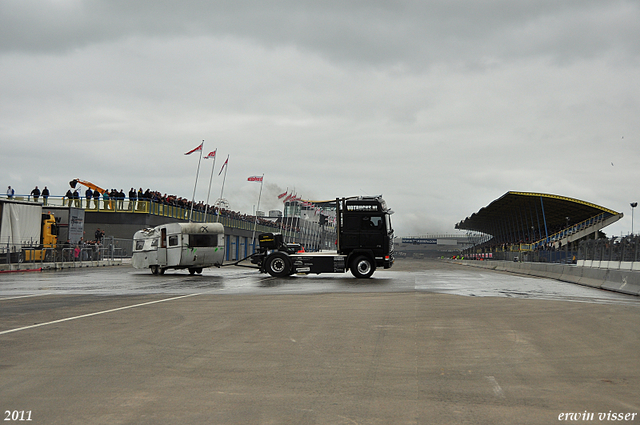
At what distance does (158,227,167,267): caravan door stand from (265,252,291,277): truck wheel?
17.8 feet

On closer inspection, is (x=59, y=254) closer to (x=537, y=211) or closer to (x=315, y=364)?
(x=315, y=364)

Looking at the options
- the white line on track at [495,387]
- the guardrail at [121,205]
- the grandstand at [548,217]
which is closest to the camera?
the white line on track at [495,387]

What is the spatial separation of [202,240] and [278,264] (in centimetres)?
453

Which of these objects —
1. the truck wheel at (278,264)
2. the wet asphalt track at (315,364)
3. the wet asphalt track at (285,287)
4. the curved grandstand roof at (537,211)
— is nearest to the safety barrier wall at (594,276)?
the wet asphalt track at (285,287)

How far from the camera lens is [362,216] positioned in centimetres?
2759

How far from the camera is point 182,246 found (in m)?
29.4

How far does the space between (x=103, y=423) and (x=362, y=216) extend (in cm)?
2307

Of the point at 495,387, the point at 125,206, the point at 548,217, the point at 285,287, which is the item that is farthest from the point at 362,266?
the point at 548,217

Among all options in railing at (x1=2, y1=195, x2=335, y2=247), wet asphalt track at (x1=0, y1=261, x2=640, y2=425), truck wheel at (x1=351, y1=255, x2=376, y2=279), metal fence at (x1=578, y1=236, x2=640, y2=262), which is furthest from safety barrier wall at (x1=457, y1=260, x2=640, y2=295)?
railing at (x1=2, y1=195, x2=335, y2=247)

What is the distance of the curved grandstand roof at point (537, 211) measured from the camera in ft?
245

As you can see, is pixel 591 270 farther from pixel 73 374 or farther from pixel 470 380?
pixel 73 374

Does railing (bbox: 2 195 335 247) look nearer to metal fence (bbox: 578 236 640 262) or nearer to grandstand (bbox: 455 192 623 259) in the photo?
grandstand (bbox: 455 192 623 259)

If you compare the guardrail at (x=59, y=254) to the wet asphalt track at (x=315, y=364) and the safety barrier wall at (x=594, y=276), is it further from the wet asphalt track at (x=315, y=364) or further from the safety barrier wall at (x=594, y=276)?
the safety barrier wall at (x=594, y=276)

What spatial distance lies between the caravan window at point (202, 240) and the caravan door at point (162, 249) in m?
1.28
